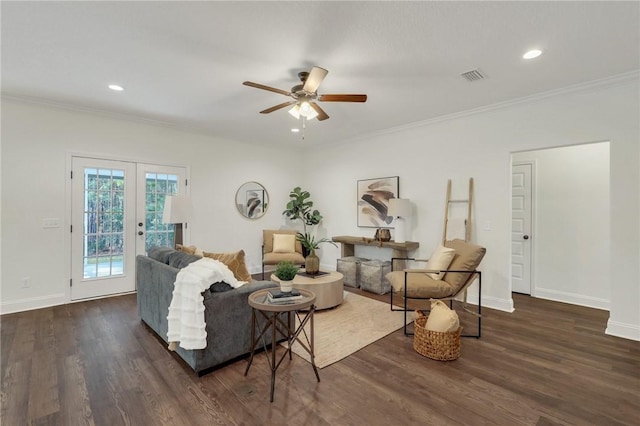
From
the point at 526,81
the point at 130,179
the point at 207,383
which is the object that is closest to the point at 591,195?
the point at 526,81

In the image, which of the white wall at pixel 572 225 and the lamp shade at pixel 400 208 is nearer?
the white wall at pixel 572 225

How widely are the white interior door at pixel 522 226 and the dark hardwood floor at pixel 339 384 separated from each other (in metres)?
1.48

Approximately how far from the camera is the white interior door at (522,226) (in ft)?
14.5

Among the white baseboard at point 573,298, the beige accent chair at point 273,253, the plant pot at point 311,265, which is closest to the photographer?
the white baseboard at point 573,298

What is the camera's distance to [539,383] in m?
2.16

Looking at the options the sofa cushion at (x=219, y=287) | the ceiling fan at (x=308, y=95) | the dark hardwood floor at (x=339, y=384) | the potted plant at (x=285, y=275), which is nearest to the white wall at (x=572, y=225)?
the dark hardwood floor at (x=339, y=384)

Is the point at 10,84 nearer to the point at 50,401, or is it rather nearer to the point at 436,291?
the point at 50,401

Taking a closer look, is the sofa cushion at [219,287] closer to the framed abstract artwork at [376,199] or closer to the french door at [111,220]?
the french door at [111,220]

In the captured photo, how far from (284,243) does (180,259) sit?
2.92 metres

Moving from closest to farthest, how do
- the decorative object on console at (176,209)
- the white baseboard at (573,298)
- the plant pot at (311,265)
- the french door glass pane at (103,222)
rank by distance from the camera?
1. the decorative object on console at (176,209)
2. the white baseboard at (573,298)
3. the plant pot at (311,265)
4. the french door glass pane at (103,222)

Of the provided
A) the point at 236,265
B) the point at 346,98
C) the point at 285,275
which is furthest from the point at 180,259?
the point at 346,98

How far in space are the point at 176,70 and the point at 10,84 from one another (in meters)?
2.08

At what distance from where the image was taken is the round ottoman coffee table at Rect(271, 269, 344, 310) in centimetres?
355

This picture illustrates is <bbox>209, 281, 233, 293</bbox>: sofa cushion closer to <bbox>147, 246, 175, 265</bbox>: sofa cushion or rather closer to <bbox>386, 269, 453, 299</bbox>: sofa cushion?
<bbox>147, 246, 175, 265</bbox>: sofa cushion
